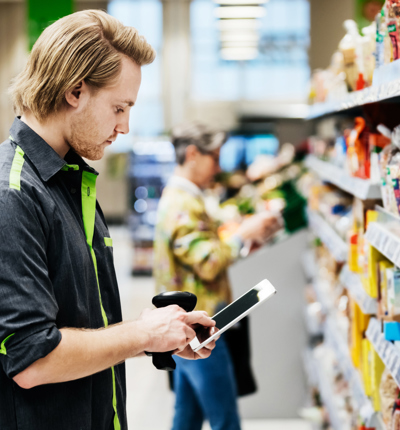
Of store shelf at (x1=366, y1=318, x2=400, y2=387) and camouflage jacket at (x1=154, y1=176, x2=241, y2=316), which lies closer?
store shelf at (x1=366, y1=318, x2=400, y2=387)

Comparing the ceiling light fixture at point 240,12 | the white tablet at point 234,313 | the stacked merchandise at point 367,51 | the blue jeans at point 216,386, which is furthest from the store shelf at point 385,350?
the ceiling light fixture at point 240,12

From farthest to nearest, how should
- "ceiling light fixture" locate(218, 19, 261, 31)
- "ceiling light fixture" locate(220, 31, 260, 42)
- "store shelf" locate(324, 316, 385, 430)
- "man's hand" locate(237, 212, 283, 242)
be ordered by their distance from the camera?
"ceiling light fixture" locate(220, 31, 260, 42) → "ceiling light fixture" locate(218, 19, 261, 31) → "man's hand" locate(237, 212, 283, 242) → "store shelf" locate(324, 316, 385, 430)

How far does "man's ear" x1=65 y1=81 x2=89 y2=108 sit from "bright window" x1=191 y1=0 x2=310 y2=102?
13.2 metres

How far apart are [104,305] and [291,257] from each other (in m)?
2.72

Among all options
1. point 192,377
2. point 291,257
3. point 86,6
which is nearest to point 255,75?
point 86,6

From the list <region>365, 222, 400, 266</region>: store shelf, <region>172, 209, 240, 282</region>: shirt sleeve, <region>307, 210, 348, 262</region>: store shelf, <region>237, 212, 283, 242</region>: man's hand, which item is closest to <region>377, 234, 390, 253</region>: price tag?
<region>365, 222, 400, 266</region>: store shelf

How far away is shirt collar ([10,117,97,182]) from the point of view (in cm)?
128

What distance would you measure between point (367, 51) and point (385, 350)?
1.06 m

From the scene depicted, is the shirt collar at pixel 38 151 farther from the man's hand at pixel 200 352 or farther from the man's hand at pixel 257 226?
the man's hand at pixel 257 226

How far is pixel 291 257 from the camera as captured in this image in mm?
4027

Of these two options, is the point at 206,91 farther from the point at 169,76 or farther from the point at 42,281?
the point at 42,281

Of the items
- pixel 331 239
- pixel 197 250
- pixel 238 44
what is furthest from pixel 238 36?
pixel 197 250

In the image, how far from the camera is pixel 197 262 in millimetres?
2666

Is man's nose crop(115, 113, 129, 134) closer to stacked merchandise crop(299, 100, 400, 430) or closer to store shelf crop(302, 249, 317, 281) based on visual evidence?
stacked merchandise crop(299, 100, 400, 430)
